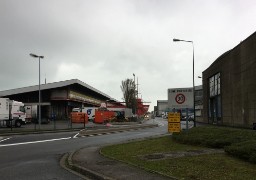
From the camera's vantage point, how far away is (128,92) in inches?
4181

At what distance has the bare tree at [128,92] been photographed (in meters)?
103

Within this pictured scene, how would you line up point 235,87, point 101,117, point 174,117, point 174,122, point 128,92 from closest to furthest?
point 174,117 < point 174,122 < point 235,87 < point 101,117 < point 128,92

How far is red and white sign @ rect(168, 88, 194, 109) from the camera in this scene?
23312 millimetres

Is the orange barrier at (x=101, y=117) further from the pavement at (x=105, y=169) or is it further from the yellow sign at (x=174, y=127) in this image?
the pavement at (x=105, y=169)

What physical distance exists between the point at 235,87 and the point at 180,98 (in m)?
23.3

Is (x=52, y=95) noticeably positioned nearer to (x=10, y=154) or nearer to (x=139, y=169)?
(x=10, y=154)

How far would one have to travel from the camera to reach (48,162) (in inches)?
609

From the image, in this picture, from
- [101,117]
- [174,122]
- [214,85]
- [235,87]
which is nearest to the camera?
[174,122]

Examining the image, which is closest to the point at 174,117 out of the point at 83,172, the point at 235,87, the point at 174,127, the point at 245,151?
the point at 174,127

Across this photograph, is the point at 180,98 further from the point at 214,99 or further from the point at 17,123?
the point at 214,99

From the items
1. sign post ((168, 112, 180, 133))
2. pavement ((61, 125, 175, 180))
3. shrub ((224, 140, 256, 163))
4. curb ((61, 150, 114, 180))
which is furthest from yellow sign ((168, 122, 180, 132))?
curb ((61, 150, 114, 180))

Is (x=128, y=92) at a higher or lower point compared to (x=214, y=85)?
higher

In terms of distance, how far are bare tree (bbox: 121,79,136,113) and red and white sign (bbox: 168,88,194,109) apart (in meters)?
77.6

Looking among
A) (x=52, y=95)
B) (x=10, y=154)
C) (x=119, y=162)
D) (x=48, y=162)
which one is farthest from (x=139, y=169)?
(x=52, y=95)
